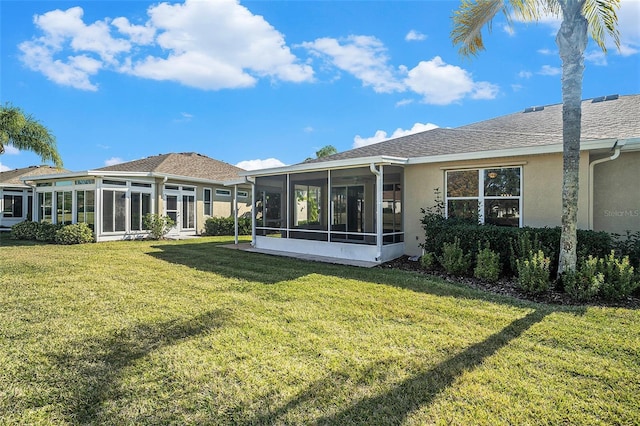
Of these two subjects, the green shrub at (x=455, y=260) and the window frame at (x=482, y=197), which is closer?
the green shrub at (x=455, y=260)

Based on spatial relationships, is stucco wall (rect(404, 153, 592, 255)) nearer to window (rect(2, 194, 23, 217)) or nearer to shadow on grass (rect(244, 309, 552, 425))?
shadow on grass (rect(244, 309, 552, 425))

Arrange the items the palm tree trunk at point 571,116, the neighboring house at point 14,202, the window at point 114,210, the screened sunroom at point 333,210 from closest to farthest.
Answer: the palm tree trunk at point 571,116 < the screened sunroom at point 333,210 < the window at point 114,210 < the neighboring house at point 14,202

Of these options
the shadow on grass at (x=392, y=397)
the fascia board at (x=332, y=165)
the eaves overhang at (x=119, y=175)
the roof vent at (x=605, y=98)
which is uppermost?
the roof vent at (x=605, y=98)

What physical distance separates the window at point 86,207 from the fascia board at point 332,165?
24.7 ft

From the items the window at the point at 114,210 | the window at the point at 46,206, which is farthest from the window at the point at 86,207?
the window at the point at 46,206

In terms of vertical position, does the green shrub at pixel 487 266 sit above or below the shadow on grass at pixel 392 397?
above

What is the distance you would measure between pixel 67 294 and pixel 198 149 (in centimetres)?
2261

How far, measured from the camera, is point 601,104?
11969 mm

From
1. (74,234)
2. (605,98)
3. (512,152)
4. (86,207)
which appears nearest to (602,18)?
(512,152)

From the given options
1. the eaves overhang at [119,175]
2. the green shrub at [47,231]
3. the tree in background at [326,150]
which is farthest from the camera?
the tree in background at [326,150]

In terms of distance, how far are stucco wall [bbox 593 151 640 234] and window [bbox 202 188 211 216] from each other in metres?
17.7

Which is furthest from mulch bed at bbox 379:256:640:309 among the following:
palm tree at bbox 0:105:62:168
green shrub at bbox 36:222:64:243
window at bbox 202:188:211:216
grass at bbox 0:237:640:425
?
palm tree at bbox 0:105:62:168

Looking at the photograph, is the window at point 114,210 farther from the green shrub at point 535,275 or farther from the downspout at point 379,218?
the green shrub at point 535,275

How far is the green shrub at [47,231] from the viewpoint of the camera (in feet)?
49.4
